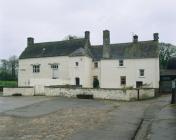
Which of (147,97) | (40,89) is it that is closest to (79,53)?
(40,89)

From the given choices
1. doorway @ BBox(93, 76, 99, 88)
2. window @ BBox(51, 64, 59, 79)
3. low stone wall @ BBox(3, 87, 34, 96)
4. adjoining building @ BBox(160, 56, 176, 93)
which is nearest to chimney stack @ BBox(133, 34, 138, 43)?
adjoining building @ BBox(160, 56, 176, 93)

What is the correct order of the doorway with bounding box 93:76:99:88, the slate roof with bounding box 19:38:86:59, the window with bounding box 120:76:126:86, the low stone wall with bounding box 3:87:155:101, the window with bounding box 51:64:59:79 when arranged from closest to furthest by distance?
the low stone wall with bounding box 3:87:155:101
the window with bounding box 120:76:126:86
the doorway with bounding box 93:76:99:88
the window with bounding box 51:64:59:79
the slate roof with bounding box 19:38:86:59

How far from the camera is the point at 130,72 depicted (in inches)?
2031

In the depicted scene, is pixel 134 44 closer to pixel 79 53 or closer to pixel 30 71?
pixel 79 53

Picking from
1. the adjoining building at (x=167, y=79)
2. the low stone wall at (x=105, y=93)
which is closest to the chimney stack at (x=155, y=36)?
the adjoining building at (x=167, y=79)

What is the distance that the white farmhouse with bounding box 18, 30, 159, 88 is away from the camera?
50.6m

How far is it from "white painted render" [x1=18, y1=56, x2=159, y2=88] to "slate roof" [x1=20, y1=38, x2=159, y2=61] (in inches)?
32.3

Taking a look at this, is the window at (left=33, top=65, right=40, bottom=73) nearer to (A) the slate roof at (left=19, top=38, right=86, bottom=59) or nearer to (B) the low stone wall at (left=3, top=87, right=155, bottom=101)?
(A) the slate roof at (left=19, top=38, right=86, bottom=59)

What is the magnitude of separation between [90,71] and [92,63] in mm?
1483

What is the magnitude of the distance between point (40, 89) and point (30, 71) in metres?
18.7

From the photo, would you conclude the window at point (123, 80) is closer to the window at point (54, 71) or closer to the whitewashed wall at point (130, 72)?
the whitewashed wall at point (130, 72)

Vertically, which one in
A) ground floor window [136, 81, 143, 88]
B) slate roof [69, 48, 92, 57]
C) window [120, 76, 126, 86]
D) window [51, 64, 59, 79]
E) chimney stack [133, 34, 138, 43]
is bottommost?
ground floor window [136, 81, 143, 88]

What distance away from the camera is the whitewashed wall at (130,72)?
49719 millimetres

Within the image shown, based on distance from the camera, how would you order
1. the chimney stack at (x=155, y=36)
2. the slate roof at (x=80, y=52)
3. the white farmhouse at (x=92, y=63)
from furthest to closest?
the slate roof at (x=80, y=52), the chimney stack at (x=155, y=36), the white farmhouse at (x=92, y=63)
